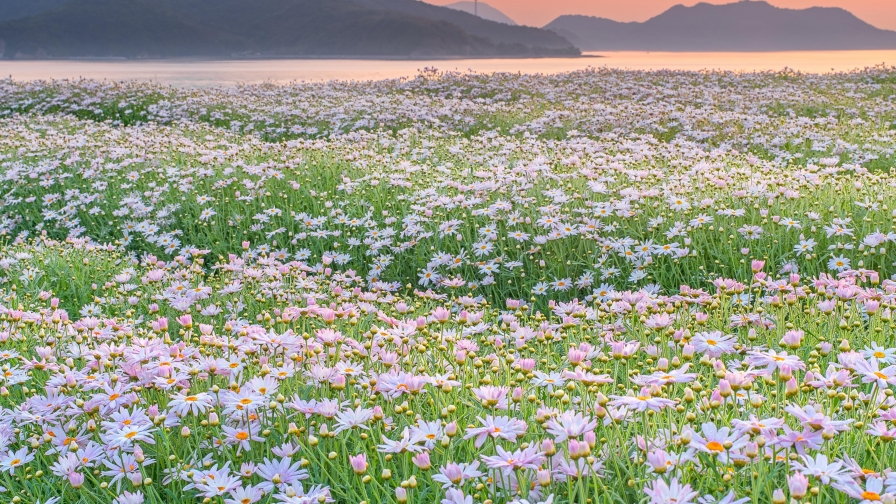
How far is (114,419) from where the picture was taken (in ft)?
8.20

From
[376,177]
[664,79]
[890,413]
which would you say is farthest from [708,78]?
[890,413]

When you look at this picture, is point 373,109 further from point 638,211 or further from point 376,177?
point 638,211

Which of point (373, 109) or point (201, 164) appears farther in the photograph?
point (373, 109)

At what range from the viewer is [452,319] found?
4.47 m

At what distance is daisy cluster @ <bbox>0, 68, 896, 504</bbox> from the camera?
7.14 feet

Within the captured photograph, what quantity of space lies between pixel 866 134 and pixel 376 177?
28.0 ft

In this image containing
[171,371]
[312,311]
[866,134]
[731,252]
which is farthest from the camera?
[866,134]

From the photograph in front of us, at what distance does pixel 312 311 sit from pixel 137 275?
251 centimetres

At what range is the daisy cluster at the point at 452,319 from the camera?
218 centimetres

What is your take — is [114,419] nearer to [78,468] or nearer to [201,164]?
[78,468]

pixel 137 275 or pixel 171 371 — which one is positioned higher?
pixel 171 371

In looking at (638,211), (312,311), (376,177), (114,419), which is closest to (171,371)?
(114,419)

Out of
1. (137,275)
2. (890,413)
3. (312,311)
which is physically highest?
(890,413)

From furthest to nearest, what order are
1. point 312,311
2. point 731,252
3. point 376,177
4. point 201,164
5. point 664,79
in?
point 664,79
point 201,164
point 376,177
point 731,252
point 312,311
